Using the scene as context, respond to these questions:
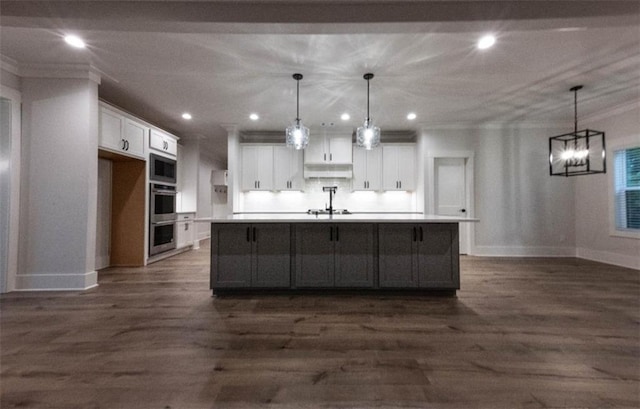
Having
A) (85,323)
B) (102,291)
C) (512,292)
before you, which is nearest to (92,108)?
(102,291)

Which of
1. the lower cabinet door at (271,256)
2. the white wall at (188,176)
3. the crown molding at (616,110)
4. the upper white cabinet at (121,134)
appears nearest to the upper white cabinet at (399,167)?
the crown molding at (616,110)

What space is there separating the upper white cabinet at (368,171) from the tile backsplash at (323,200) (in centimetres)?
24

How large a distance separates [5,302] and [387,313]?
12.9ft

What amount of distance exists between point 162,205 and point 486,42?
5295mm

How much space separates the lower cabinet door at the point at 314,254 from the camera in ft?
10.2

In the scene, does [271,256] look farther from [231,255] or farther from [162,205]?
[162,205]

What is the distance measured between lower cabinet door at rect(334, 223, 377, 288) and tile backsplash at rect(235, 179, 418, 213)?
2.86m

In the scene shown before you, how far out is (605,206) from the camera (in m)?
4.70

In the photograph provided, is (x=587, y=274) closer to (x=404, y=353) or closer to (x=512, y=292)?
(x=512, y=292)

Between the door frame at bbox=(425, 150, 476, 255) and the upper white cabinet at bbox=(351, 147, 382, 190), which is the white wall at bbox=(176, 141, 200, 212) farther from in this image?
the door frame at bbox=(425, 150, 476, 255)

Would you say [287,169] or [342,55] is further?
[287,169]

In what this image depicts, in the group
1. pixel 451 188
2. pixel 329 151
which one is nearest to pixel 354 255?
pixel 329 151

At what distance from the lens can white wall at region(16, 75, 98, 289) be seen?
3137 millimetres

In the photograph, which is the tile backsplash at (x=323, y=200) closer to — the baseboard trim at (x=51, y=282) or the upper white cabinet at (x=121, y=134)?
the upper white cabinet at (x=121, y=134)
